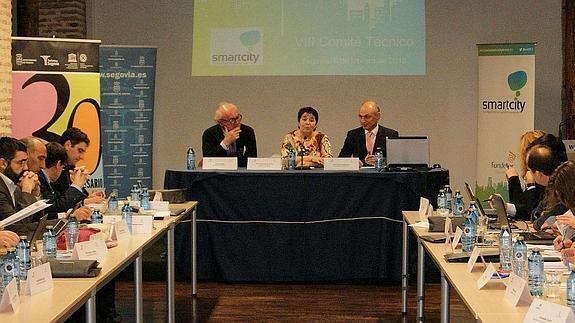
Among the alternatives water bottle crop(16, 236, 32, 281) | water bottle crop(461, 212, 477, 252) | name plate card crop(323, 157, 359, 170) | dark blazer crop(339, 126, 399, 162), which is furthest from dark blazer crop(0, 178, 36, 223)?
dark blazer crop(339, 126, 399, 162)

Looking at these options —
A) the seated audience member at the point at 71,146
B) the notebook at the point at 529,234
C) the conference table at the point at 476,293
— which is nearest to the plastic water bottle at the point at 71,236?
the conference table at the point at 476,293

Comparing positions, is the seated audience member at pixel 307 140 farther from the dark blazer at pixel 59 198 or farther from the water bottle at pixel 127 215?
the water bottle at pixel 127 215

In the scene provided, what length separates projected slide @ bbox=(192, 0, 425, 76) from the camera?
30.1ft

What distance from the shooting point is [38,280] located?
10.5 ft

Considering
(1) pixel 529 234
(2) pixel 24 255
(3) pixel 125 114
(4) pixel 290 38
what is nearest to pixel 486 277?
(1) pixel 529 234

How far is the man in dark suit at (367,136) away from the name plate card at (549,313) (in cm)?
512

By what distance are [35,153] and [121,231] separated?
1158 mm

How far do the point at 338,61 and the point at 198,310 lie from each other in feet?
12.6

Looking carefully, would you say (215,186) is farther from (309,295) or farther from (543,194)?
(543,194)

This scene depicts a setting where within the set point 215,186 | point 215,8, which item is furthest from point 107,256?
point 215,8

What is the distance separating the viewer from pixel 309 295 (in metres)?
6.76

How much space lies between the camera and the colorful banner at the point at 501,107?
877 cm

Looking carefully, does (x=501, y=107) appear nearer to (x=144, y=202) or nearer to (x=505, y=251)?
(x=144, y=202)

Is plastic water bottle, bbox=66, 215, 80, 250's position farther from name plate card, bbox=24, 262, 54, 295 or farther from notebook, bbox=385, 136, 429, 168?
notebook, bbox=385, 136, 429, 168
